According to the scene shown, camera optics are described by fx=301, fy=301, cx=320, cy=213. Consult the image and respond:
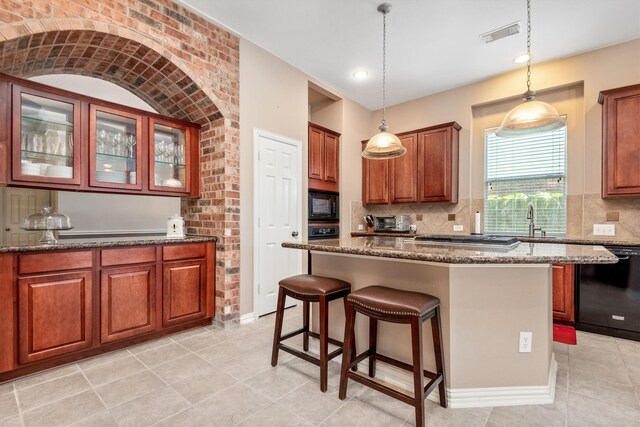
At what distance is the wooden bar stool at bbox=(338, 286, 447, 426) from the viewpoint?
5.15 ft

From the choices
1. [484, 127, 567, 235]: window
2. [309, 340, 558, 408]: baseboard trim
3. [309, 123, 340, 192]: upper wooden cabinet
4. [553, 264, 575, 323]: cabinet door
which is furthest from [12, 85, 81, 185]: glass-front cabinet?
[484, 127, 567, 235]: window

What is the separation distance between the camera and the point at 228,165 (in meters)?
3.13

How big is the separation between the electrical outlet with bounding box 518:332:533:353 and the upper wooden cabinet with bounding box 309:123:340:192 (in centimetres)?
298

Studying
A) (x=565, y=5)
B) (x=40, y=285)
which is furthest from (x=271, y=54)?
(x=40, y=285)

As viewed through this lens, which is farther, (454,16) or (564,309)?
(564,309)

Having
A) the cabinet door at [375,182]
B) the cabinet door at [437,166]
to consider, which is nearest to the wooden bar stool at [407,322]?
the cabinet door at [437,166]

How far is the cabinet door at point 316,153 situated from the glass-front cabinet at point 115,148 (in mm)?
2098

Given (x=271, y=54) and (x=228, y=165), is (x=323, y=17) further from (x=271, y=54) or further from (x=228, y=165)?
(x=228, y=165)

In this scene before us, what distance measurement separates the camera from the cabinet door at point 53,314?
2096mm

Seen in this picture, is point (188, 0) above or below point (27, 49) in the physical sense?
above

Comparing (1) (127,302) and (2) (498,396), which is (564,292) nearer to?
(2) (498,396)

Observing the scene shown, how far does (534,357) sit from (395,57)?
332cm

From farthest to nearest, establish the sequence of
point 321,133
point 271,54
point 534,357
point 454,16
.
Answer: point 321,133
point 271,54
point 454,16
point 534,357

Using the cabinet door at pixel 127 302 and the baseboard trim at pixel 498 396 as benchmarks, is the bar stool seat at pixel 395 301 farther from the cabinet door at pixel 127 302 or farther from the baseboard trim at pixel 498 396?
the cabinet door at pixel 127 302
